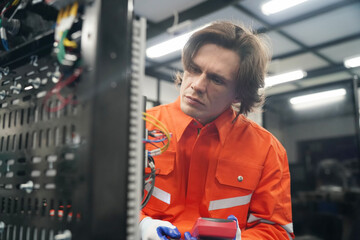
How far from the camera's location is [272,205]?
3.88ft

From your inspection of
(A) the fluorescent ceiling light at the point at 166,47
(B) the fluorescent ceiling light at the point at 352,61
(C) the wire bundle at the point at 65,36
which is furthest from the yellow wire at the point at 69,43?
(B) the fluorescent ceiling light at the point at 352,61

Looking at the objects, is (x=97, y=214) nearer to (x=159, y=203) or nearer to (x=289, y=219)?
(x=159, y=203)

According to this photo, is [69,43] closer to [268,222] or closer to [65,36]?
[65,36]

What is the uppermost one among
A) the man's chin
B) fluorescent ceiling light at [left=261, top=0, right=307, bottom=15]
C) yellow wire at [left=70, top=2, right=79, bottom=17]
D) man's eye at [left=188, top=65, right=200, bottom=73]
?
fluorescent ceiling light at [left=261, top=0, right=307, bottom=15]

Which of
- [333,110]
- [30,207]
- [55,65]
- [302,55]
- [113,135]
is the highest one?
[302,55]

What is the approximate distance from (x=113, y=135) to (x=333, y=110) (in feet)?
7.45

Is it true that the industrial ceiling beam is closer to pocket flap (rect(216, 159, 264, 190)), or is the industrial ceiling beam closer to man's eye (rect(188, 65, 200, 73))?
man's eye (rect(188, 65, 200, 73))

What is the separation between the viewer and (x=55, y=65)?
1.68 ft

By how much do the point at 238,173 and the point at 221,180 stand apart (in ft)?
0.26

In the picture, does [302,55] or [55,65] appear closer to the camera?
[55,65]

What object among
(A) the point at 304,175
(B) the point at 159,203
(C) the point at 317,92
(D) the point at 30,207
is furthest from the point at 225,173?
(A) the point at 304,175

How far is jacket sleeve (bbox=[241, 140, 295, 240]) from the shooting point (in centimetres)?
115

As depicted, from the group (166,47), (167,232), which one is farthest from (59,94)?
(166,47)

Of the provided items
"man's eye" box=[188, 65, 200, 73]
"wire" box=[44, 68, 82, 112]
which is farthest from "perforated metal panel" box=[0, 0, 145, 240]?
"man's eye" box=[188, 65, 200, 73]
